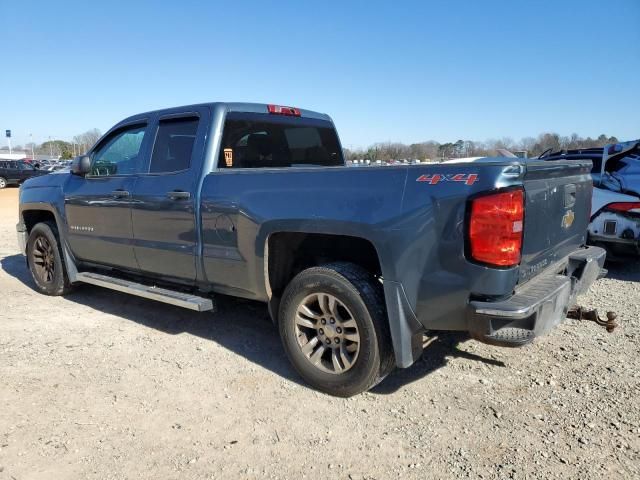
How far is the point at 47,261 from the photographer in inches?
241

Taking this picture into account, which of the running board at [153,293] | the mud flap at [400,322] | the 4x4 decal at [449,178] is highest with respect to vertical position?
the 4x4 decal at [449,178]

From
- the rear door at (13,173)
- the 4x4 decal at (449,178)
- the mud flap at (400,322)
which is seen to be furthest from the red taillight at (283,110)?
the rear door at (13,173)

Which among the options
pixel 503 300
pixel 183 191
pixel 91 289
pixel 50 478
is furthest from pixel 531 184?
pixel 91 289

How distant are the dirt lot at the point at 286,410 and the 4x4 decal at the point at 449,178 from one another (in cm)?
147

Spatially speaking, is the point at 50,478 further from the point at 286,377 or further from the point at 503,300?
the point at 503,300

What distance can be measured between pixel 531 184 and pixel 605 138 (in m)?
20.2

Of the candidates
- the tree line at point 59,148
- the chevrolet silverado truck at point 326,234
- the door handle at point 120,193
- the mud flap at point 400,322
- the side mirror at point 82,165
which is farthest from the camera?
the tree line at point 59,148

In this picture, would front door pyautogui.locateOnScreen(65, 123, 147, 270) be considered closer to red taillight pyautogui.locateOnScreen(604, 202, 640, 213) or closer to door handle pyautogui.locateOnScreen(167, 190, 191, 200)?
door handle pyautogui.locateOnScreen(167, 190, 191, 200)

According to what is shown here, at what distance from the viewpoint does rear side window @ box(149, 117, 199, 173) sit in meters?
4.32

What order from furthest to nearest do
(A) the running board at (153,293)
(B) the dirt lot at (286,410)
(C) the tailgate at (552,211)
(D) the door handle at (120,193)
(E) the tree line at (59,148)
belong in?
(E) the tree line at (59,148), (D) the door handle at (120,193), (A) the running board at (153,293), (C) the tailgate at (552,211), (B) the dirt lot at (286,410)

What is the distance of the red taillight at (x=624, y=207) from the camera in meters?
6.24

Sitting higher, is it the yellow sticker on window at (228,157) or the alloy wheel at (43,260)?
the yellow sticker on window at (228,157)

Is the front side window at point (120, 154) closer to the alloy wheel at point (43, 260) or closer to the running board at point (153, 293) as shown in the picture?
the running board at point (153, 293)

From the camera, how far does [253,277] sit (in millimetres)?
3822
